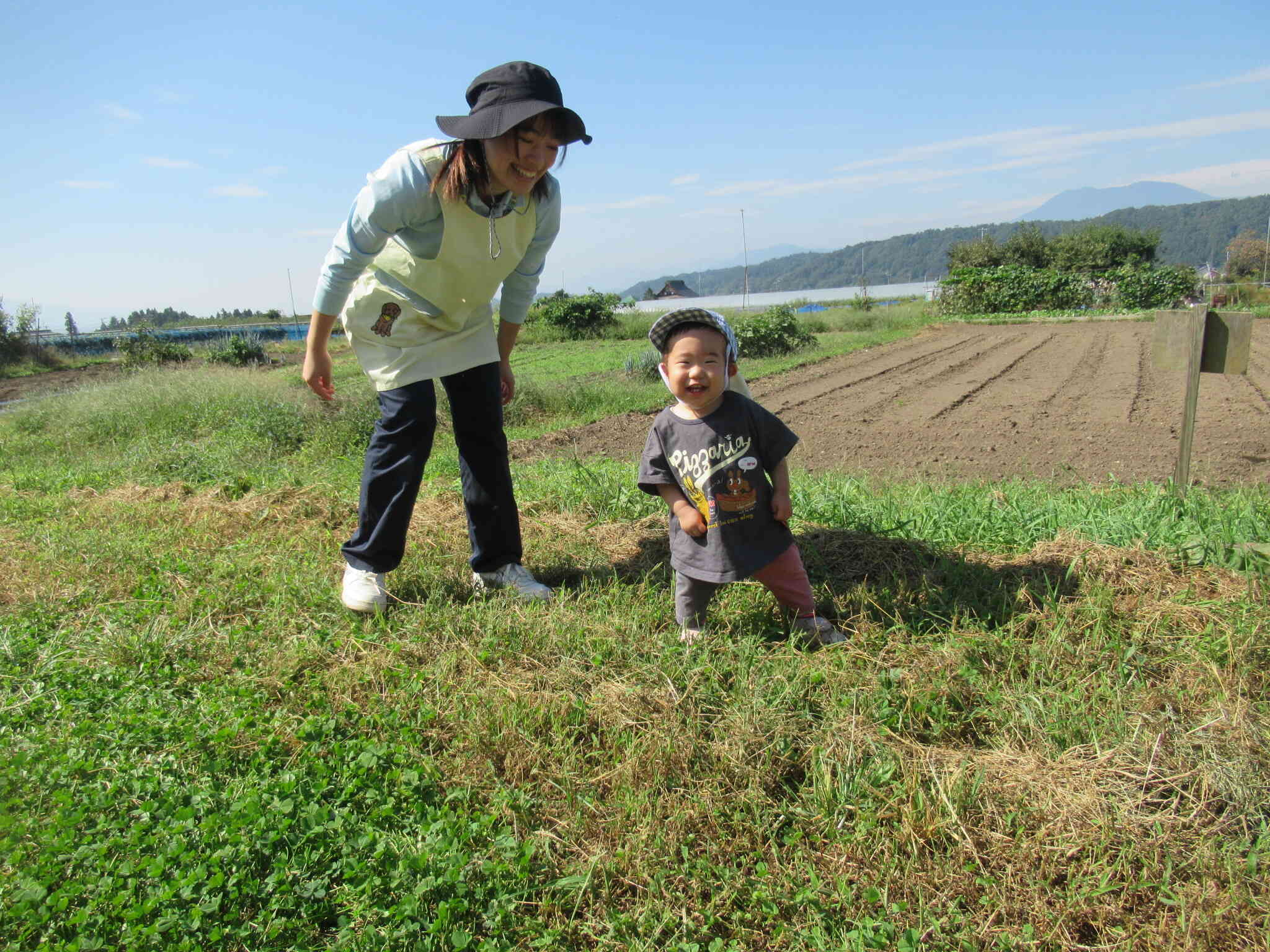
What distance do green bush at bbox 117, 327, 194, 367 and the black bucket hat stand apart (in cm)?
2084

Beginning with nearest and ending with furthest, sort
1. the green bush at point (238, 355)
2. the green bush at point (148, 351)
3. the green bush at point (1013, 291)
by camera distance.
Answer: the green bush at point (148, 351), the green bush at point (238, 355), the green bush at point (1013, 291)

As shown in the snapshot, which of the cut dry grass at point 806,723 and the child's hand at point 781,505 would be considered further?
the child's hand at point 781,505

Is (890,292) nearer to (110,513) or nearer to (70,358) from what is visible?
(70,358)

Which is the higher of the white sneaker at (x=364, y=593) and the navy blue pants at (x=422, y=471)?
the navy blue pants at (x=422, y=471)

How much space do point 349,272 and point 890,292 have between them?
5749 cm

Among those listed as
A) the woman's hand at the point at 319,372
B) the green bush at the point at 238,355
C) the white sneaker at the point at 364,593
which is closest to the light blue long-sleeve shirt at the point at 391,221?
the woman's hand at the point at 319,372

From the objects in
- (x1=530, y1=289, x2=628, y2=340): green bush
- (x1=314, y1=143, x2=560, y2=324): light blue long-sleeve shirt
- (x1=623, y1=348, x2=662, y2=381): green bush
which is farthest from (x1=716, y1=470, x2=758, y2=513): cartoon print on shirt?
(x1=530, y1=289, x2=628, y2=340): green bush

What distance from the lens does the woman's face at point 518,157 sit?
256cm

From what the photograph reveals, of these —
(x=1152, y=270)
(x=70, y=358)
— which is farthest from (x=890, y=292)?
(x=70, y=358)

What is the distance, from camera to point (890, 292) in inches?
2191

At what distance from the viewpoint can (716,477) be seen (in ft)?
8.31

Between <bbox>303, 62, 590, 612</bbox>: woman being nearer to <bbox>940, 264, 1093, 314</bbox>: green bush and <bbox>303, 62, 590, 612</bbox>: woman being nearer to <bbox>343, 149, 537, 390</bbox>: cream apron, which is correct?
<bbox>343, 149, 537, 390</bbox>: cream apron

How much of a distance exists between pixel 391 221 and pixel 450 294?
341 mm

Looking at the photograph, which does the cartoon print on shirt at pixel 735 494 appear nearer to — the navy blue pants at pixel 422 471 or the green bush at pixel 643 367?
the navy blue pants at pixel 422 471
